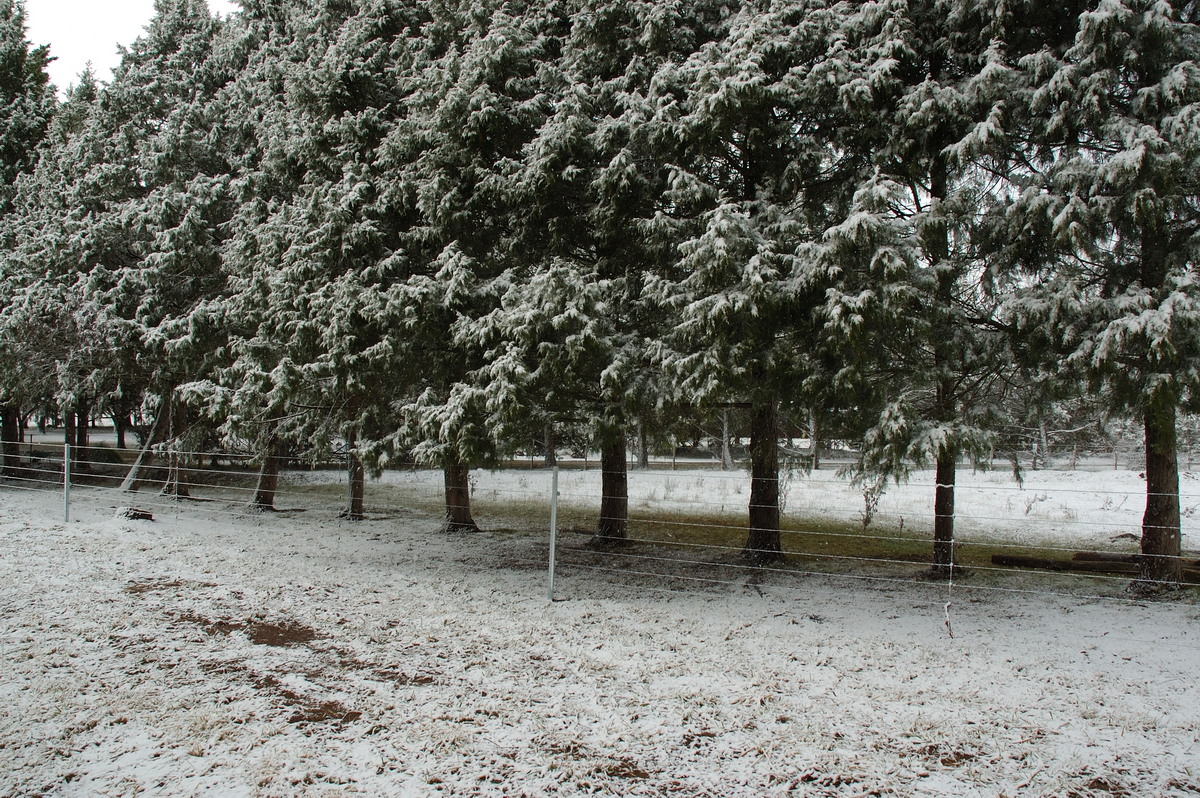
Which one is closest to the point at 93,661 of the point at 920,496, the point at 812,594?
the point at 812,594

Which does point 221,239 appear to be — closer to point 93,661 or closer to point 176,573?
point 176,573

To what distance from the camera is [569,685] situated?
4445 millimetres

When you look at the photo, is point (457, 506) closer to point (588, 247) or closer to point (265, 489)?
point (265, 489)

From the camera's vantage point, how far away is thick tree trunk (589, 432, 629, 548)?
9.77 meters

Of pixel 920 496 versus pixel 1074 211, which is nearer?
pixel 1074 211

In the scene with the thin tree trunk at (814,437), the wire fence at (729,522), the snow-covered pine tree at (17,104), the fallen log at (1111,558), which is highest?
the snow-covered pine tree at (17,104)

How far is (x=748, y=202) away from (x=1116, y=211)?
3.27 m

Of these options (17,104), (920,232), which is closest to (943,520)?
(920,232)

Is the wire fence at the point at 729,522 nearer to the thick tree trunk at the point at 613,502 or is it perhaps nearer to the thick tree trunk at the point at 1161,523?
the thick tree trunk at the point at 613,502

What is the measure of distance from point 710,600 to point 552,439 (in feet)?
20.7

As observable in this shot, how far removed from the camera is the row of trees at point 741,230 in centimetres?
582

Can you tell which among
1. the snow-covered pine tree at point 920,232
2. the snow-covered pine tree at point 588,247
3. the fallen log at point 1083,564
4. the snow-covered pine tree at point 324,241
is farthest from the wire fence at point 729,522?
the snow-covered pine tree at point 324,241

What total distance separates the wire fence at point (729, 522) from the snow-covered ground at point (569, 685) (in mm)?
343

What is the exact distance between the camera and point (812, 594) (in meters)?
7.12
